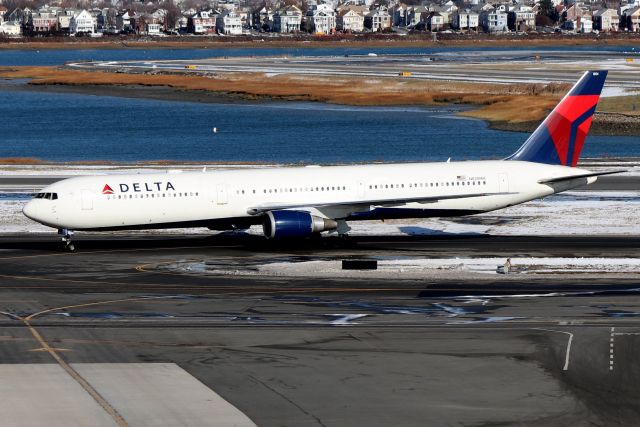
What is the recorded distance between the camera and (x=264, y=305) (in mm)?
44000

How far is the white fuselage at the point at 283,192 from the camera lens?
2179 inches

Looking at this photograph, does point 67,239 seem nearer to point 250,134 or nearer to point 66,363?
point 66,363

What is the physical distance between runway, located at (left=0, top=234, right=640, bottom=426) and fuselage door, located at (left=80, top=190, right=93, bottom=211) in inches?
93.2

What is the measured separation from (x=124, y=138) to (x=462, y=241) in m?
82.0

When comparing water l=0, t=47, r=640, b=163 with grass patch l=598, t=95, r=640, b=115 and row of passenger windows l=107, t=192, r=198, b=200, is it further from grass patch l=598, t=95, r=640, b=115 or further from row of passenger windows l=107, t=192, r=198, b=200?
row of passenger windows l=107, t=192, r=198, b=200

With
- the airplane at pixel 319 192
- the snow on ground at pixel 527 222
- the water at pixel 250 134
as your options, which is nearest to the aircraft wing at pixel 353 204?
the airplane at pixel 319 192

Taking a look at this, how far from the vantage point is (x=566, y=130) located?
60.8 m

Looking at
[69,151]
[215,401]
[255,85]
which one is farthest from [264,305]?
[255,85]

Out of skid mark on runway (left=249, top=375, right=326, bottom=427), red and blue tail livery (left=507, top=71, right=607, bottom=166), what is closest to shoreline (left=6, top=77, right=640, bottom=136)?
red and blue tail livery (left=507, top=71, right=607, bottom=166)

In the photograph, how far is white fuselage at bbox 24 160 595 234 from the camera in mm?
55344

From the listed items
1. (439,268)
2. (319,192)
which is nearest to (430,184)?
(319,192)

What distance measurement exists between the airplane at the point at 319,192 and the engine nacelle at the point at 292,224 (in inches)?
1.8

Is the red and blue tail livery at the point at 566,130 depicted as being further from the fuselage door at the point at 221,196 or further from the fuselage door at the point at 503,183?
the fuselage door at the point at 221,196

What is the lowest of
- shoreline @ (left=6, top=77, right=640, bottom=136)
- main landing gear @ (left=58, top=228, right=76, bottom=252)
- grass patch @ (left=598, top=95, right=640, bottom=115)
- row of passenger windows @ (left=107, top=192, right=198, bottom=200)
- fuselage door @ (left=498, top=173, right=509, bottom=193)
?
shoreline @ (left=6, top=77, right=640, bottom=136)
